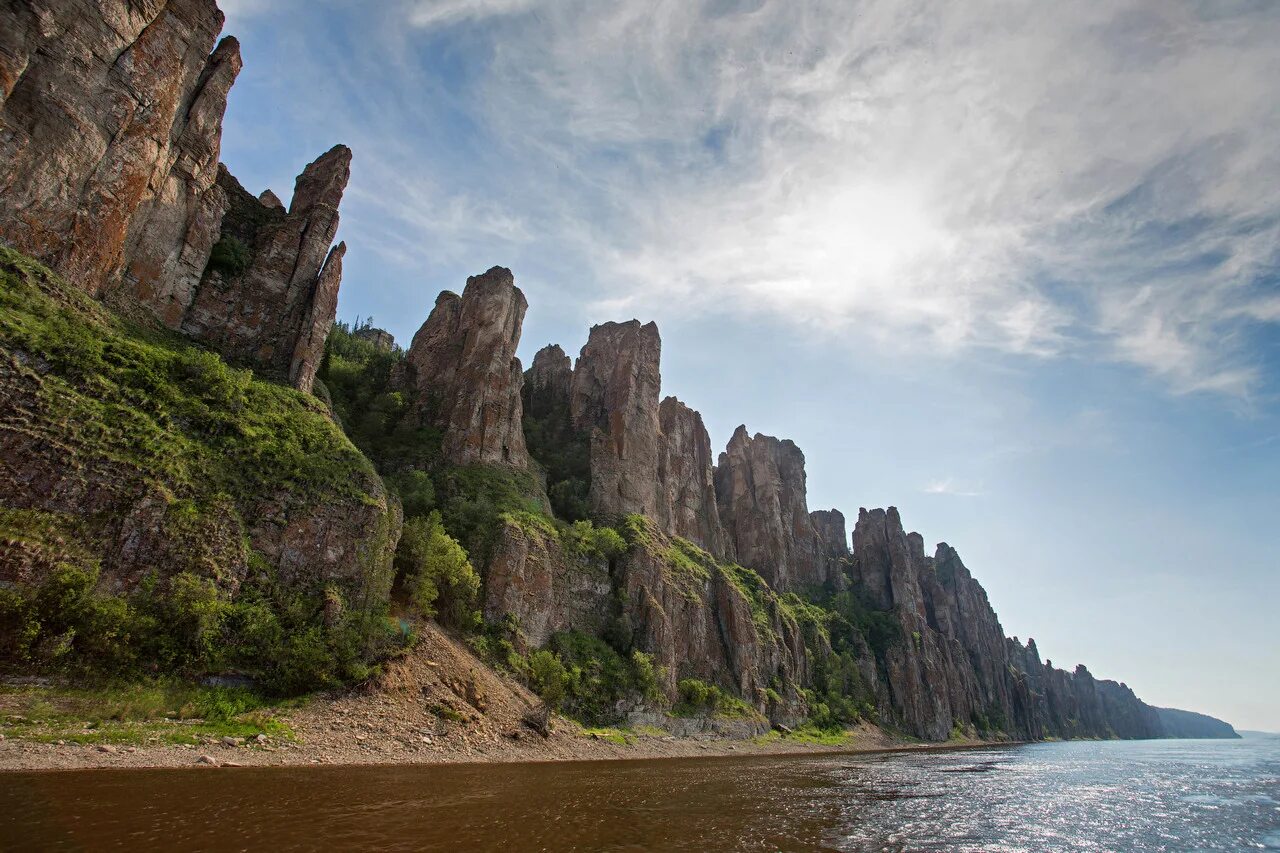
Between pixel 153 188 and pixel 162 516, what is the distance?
3358 cm

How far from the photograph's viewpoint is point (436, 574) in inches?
2183

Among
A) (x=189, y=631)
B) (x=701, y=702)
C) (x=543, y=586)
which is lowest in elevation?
(x=701, y=702)

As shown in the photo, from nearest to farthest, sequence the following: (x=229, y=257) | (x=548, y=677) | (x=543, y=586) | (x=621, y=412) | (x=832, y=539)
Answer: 1. (x=548, y=677)
2. (x=229, y=257)
3. (x=543, y=586)
4. (x=621, y=412)
5. (x=832, y=539)

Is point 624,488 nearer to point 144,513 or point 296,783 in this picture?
point 144,513

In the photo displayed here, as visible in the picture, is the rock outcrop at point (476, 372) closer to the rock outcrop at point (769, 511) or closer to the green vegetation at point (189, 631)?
the green vegetation at point (189, 631)

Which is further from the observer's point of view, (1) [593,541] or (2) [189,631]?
(1) [593,541]

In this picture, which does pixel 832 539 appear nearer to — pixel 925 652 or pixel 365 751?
pixel 925 652

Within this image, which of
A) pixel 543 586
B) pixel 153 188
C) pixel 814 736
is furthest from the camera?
pixel 814 736

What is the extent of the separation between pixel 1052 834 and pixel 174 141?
261 feet

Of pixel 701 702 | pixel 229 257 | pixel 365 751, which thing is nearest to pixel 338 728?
pixel 365 751

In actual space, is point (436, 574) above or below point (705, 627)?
above

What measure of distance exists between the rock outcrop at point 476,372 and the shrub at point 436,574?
22865mm

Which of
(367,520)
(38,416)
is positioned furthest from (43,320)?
(367,520)

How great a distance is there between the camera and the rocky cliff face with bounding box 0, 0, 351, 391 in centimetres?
4241
